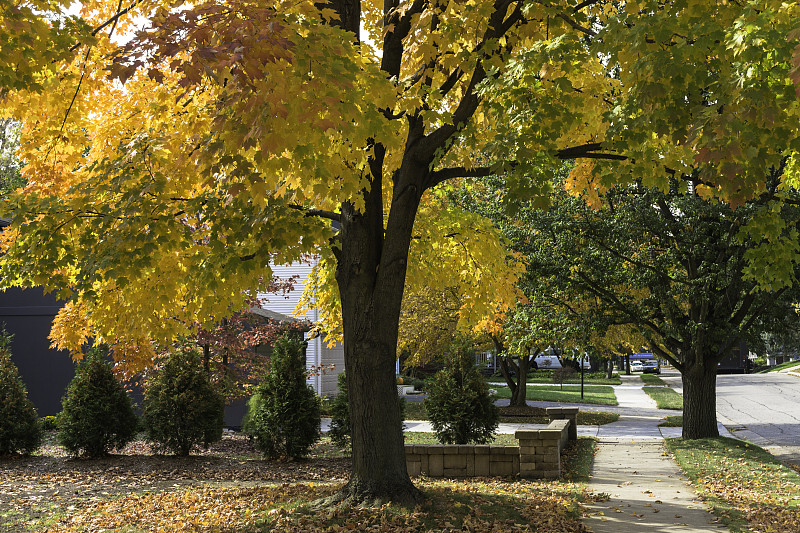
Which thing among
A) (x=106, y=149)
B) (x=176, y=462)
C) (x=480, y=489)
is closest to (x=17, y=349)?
(x=176, y=462)

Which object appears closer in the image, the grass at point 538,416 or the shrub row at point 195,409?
the shrub row at point 195,409

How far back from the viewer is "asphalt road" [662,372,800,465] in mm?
16703

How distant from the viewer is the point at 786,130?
244 inches

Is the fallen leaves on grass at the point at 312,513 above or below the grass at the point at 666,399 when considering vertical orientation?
above

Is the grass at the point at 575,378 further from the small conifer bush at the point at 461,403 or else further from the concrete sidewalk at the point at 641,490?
the small conifer bush at the point at 461,403

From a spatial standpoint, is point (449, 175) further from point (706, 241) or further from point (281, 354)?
point (706, 241)

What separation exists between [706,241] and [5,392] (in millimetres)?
15062

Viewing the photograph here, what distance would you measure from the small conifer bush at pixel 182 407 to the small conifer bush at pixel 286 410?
0.97 m

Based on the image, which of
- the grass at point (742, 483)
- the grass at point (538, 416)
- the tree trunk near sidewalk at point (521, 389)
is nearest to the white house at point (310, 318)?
the grass at point (538, 416)

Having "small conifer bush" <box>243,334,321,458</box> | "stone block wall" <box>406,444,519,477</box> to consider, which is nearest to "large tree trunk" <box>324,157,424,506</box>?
"stone block wall" <box>406,444,519,477</box>

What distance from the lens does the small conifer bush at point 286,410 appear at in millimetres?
13844

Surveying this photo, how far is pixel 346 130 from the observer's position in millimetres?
6281

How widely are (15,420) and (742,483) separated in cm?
1380

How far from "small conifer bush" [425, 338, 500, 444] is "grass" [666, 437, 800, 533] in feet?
11.8
